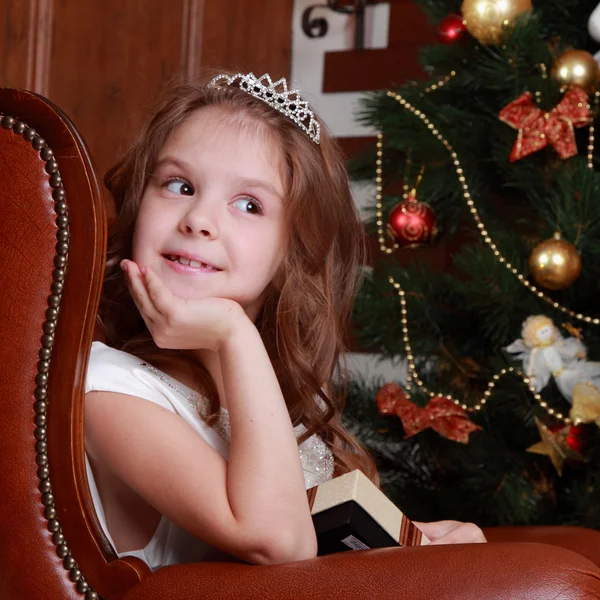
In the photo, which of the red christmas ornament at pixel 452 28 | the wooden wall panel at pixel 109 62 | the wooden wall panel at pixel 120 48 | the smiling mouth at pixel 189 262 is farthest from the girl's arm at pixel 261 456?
the wooden wall panel at pixel 109 62

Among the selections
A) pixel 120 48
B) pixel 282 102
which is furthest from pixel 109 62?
pixel 282 102

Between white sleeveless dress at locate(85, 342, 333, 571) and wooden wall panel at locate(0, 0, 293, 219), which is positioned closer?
white sleeveless dress at locate(85, 342, 333, 571)

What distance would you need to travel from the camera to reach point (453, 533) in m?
1.17

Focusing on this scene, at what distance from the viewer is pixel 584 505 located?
1.62 meters

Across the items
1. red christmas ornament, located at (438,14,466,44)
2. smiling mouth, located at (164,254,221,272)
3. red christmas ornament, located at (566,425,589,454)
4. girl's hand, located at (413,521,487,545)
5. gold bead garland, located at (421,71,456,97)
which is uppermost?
red christmas ornament, located at (438,14,466,44)

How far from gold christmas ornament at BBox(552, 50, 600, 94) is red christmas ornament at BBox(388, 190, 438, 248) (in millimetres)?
326

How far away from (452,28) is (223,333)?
1081 mm

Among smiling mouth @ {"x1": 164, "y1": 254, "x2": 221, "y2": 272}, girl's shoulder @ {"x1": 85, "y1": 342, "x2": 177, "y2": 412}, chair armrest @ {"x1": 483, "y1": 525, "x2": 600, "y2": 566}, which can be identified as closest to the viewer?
girl's shoulder @ {"x1": 85, "y1": 342, "x2": 177, "y2": 412}

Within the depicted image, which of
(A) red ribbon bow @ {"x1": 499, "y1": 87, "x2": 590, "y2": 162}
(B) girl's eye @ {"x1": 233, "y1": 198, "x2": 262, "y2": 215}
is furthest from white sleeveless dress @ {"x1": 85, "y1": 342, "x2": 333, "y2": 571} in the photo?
(A) red ribbon bow @ {"x1": 499, "y1": 87, "x2": 590, "y2": 162}

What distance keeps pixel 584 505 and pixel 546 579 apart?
973 millimetres

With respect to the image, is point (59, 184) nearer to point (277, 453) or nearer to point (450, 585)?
point (277, 453)

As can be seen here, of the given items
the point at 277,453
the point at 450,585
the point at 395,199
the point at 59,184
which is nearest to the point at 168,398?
the point at 277,453

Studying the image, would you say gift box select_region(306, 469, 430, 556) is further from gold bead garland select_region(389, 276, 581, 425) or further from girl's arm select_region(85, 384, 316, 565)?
gold bead garland select_region(389, 276, 581, 425)

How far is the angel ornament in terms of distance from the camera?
1616 millimetres
